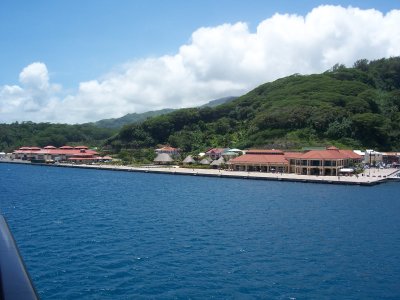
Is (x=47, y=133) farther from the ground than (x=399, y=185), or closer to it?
farther from the ground

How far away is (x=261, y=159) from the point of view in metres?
78.7

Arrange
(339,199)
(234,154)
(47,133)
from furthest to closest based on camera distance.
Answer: (47,133), (234,154), (339,199)

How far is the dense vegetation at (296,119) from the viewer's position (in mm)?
98375

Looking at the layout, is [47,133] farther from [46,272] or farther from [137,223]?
[46,272]

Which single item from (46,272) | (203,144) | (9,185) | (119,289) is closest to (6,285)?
(119,289)

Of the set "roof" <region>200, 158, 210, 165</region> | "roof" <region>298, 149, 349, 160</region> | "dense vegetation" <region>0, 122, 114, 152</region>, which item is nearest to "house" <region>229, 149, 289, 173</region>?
"roof" <region>298, 149, 349, 160</region>

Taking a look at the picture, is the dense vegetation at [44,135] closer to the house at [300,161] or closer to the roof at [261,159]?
the roof at [261,159]

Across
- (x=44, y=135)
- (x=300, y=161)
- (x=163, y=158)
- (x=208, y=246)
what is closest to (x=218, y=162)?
(x=163, y=158)

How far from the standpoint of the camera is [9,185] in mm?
58500

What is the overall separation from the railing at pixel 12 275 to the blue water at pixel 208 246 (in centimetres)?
1415

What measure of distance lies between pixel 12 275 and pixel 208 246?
869 inches

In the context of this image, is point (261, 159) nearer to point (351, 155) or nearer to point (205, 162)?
point (205, 162)

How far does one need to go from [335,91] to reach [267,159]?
5983cm

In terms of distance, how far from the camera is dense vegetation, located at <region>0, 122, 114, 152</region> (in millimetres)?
156875
